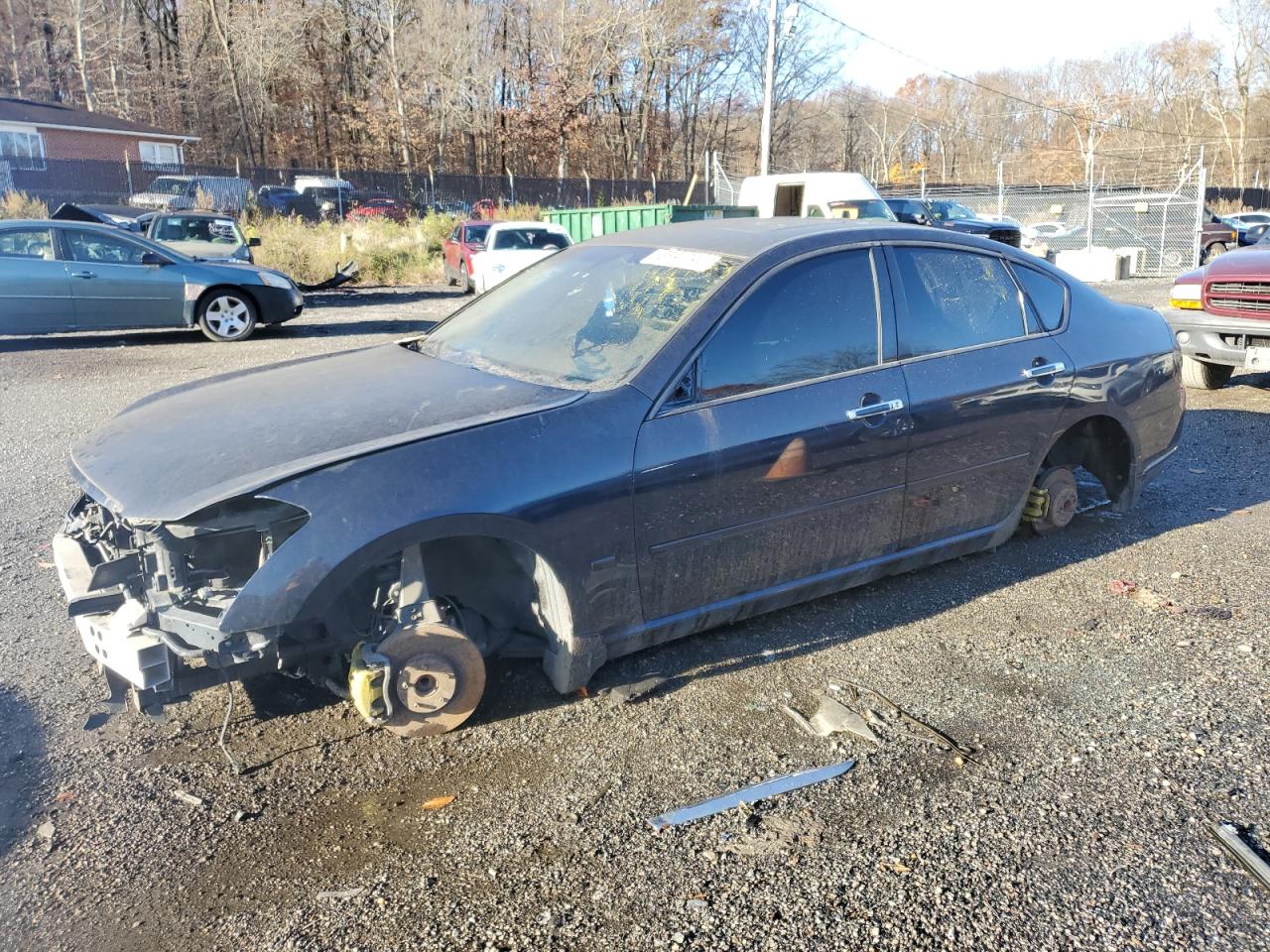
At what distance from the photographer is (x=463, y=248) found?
20250 mm

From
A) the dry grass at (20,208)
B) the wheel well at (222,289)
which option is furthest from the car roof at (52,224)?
the dry grass at (20,208)

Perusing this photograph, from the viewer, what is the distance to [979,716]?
3422 mm

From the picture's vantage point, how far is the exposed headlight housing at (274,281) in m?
12.9

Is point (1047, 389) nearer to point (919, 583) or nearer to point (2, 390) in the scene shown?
point (919, 583)

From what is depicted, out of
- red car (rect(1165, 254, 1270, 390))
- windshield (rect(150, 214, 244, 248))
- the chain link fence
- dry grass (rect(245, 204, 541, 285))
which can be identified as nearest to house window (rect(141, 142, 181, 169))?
dry grass (rect(245, 204, 541, 285))

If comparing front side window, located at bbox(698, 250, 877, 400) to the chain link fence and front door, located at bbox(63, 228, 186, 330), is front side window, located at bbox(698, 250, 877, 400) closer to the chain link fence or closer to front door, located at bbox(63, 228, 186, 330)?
front door, located at bbox(63, 228, 186, 330)

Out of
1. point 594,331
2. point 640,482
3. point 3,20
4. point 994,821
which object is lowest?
point 994,821

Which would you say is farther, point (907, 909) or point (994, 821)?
point (994, 821)

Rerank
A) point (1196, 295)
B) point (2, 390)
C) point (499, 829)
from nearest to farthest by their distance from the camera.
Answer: point (499, 829) → point (1196, 295) → point (2, 390)

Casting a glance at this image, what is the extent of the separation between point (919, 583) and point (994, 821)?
1.83m

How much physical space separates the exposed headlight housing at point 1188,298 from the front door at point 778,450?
5933 mm

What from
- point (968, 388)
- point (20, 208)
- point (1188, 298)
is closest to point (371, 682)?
point (968, 388)

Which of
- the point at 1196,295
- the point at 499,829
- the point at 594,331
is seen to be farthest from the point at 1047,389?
the point at 1196,295

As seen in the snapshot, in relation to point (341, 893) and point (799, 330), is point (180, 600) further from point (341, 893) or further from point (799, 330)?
point (799, 330)
